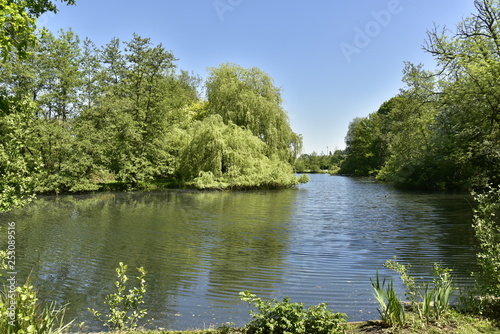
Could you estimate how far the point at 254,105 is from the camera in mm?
32188

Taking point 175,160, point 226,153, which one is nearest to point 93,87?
point 175,160

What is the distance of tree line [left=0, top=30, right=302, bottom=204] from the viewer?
85.8 ft

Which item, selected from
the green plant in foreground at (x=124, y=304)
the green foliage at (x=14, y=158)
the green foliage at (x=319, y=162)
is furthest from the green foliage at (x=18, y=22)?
the green foliage at (x=319, y=162)

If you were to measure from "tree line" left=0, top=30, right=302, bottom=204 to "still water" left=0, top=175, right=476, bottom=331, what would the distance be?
10.4 metres

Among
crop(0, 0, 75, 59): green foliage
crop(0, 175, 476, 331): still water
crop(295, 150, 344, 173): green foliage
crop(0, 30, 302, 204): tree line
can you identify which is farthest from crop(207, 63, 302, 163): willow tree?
crop(295, 150, 344, 173): green foliage

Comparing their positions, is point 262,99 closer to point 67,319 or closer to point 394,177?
point 394,177

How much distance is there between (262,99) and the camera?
32375mm

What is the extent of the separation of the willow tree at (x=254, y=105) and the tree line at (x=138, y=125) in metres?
0.09

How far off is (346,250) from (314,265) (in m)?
1.92

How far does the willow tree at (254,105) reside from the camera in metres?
32.2

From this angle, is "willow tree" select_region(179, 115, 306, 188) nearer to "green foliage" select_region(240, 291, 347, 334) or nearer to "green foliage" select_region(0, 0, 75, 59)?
"green foliage" select_region(0, 0, 75, 59)

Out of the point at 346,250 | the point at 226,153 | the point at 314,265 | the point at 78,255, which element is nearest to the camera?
the point at 314,265

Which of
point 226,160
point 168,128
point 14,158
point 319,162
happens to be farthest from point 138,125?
point 319,162

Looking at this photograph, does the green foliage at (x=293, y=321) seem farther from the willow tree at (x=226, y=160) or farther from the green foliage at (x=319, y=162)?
the green foliage at (x=319, y=162)
